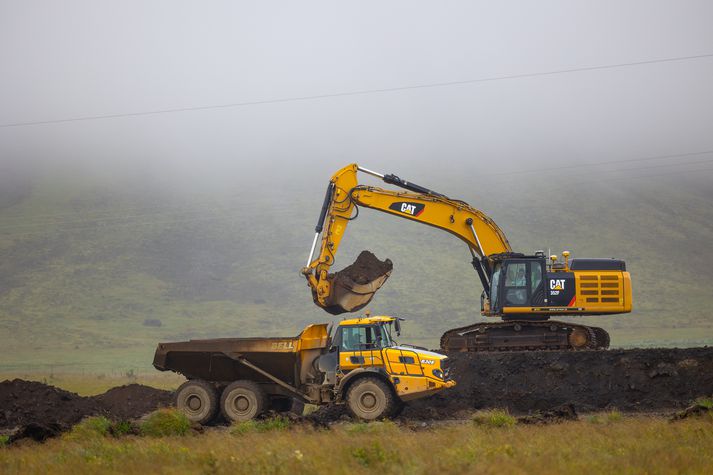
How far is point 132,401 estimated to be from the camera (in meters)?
26.7

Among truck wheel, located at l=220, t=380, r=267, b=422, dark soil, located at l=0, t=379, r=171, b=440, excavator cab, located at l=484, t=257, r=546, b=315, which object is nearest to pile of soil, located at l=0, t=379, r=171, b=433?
dark soil, located at l=0, t=379, r=171, b=440

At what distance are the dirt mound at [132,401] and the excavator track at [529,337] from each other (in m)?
9.40

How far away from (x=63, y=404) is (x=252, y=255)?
102 metres

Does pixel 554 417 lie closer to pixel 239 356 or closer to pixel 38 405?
pixel 239 356

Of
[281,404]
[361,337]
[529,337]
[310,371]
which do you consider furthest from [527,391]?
[281,404]

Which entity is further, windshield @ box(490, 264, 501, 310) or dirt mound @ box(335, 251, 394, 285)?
windshield @ box(490, 264, 501, 310)

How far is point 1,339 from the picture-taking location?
295 ft

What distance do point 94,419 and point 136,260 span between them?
337 ft

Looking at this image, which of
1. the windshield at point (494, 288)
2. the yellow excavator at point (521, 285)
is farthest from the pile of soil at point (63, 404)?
the windshield at point (494, 288)

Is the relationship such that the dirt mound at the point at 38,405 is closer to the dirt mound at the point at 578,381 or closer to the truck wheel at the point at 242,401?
the truck wheel at the point at 242,401

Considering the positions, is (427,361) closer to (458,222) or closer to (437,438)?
(437,438)

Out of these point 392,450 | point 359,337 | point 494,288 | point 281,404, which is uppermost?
point 494,288

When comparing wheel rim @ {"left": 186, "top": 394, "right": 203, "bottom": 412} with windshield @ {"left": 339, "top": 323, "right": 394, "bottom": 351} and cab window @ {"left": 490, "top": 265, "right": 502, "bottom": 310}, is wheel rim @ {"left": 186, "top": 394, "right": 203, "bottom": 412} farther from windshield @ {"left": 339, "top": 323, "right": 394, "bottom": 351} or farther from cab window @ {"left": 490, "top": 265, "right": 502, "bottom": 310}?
cab window @ {"left": 490, "top": 265, "right": 502, "bottom": 310}

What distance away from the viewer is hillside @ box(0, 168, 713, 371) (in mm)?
94750
